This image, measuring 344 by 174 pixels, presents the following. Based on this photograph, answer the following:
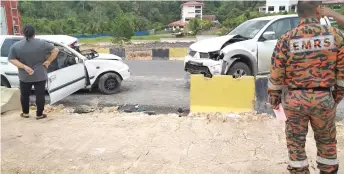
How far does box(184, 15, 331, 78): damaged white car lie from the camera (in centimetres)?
729

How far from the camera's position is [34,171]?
150 inches

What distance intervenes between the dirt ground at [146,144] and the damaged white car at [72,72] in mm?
976

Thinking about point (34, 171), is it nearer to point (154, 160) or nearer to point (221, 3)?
point (154, 160)

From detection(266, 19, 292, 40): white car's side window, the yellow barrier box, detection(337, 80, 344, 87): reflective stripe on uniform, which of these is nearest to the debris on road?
the yellow barrier box

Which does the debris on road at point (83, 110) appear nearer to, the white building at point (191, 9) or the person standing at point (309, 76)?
the person standing at point (309, 76)

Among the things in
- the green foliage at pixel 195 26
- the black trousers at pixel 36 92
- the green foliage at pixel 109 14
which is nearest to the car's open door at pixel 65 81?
the black trousers at pixel 36 92

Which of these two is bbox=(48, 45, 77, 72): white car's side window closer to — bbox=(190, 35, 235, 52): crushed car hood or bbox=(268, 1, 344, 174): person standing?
bbox=(190, 35, 235, 52): crushed car hood

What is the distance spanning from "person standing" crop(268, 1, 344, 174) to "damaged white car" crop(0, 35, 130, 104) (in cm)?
463

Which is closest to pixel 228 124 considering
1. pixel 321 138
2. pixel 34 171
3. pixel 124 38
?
pixel 321 138

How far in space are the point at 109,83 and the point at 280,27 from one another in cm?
412

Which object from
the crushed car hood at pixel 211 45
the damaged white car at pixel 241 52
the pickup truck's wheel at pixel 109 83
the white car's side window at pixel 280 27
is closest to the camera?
the damaged white car at pixel 241 52

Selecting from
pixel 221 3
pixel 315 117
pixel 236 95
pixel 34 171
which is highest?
pixel 221 3

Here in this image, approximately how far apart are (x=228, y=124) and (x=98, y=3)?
263ft

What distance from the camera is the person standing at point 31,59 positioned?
5393mm
